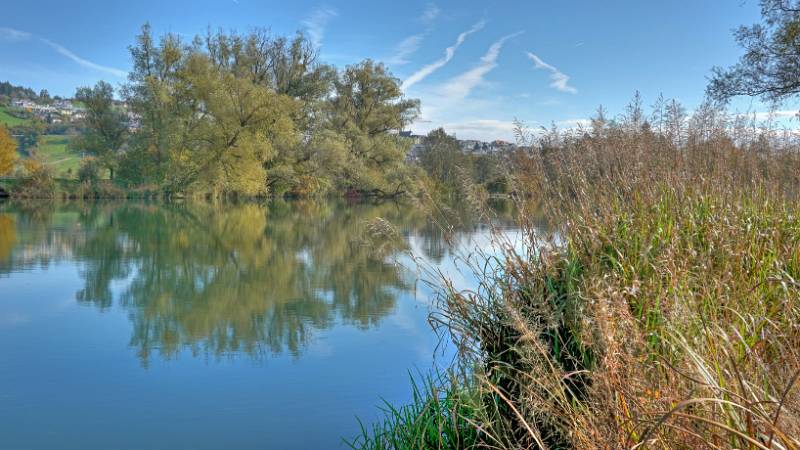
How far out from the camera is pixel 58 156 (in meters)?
49.8

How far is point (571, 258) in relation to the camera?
3945 millimetres

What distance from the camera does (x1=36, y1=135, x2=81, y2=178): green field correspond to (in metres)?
36.0

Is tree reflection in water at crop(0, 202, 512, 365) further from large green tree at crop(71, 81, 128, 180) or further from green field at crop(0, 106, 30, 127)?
green field at crop(0, 106, 30, 127)

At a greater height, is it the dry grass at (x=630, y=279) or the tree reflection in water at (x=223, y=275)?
the dry grass at (x=630, y=279)

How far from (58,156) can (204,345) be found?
51.1 meters

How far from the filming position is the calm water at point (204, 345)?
421 cm

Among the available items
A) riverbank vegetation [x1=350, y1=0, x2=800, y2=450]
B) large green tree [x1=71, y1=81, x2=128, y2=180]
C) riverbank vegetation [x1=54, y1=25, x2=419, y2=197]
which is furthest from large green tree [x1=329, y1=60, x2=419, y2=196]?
riverbank vegetation [x1=350, y1=0, x2=800, y2=450]

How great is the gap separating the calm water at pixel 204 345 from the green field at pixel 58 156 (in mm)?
26333

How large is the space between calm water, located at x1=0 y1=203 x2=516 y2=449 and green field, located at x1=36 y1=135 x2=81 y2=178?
26.3 meters

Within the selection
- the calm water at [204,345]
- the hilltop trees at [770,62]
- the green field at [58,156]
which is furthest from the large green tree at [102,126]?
the hilltop trees at [770,62]

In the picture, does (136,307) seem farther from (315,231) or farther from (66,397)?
(315,231)

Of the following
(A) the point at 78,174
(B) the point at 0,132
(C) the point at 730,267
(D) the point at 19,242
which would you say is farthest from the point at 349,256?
(B) the point at 0,132

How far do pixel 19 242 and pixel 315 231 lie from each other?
7.18 meters

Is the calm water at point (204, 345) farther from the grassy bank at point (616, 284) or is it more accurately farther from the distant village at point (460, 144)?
the distant village at point (460, 144)
